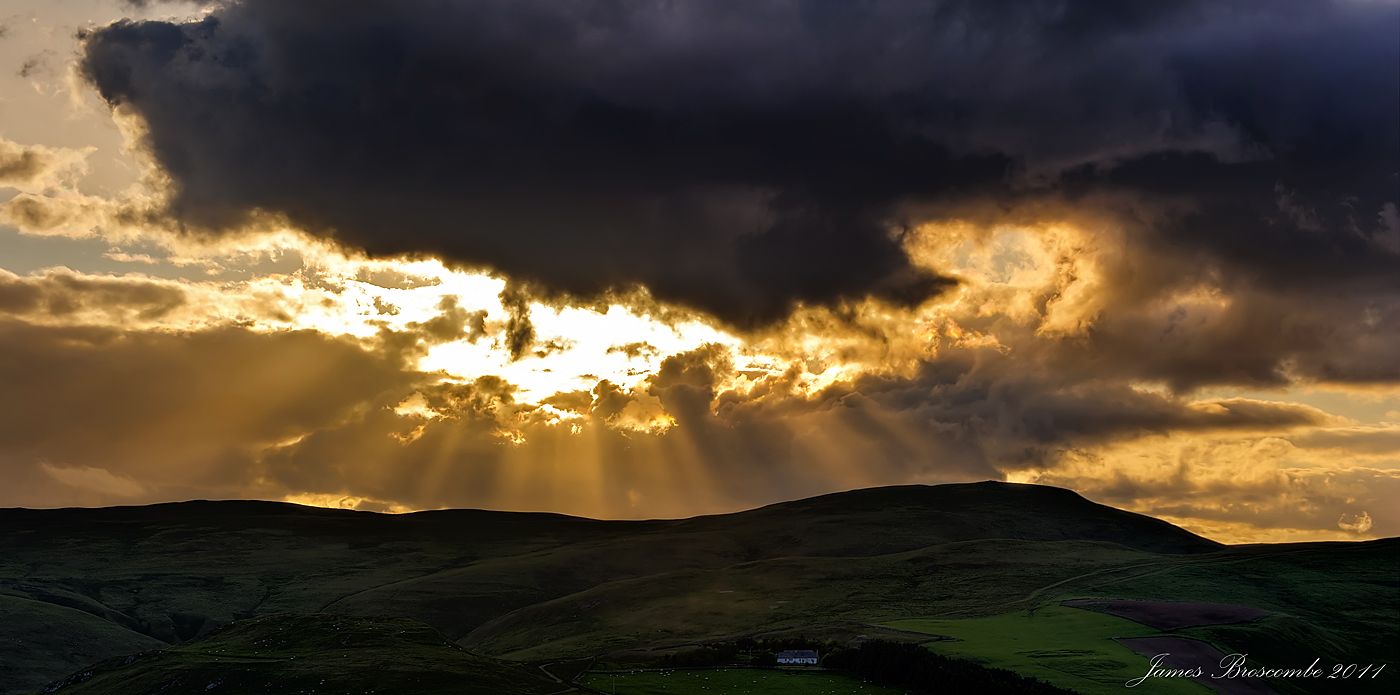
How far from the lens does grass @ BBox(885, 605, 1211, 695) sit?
149 metres

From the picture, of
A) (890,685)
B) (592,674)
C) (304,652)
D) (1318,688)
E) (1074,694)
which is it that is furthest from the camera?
(592,674)

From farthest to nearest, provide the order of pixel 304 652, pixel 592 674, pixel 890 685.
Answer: pixel 592 674 → pixel 304 652 → pixel 890 685

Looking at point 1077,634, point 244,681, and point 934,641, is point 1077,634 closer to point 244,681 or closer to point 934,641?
point 934,641

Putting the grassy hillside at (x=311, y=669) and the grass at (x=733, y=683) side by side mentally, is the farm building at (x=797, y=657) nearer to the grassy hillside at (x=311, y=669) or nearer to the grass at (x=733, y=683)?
the grass at (x=733, y=683)

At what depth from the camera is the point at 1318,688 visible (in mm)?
159000

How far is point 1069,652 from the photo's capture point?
552 ft

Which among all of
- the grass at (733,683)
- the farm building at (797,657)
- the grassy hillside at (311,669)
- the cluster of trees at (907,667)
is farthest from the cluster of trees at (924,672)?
the grassy hillside at (311,669)

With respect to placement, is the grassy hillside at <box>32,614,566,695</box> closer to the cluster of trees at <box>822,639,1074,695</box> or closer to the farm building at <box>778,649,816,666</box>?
the farm building at <box>778,649,816,666</box>

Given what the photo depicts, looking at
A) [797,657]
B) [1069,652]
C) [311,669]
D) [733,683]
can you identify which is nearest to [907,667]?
[797,657]

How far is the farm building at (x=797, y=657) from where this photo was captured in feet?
622

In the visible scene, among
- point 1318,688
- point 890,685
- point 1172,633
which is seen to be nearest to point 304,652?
point 890,685

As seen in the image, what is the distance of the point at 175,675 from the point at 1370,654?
659 ft

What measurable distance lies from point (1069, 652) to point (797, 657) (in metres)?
48.3

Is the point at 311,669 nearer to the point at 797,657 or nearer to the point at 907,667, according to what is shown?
the point at 797,657
